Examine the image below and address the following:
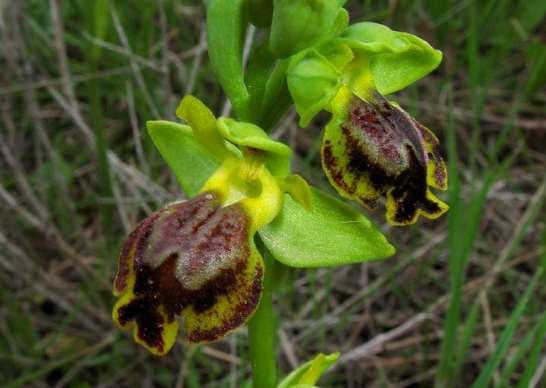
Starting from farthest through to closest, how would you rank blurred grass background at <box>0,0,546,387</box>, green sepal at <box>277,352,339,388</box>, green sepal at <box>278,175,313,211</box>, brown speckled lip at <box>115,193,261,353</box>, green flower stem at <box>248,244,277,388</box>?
blurred grass background at <box>0,0,546,387</box>
green sepal at <box>277,352,339,388</box>
green flower stem at <box>248,244,277,388</box>
green sepal at <box>278,175,313,211</box>
brown speckled lip at <box>115,193,261,353</box>

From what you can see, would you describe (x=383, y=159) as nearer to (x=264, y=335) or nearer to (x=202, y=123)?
(x=202, y=123)

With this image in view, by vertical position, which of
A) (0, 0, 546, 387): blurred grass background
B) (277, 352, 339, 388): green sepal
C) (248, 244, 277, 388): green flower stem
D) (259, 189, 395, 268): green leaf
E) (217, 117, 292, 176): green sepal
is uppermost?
(217, 117, 292, 176): green sepal

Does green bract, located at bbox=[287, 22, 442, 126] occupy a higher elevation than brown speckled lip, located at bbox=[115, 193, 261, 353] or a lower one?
higher

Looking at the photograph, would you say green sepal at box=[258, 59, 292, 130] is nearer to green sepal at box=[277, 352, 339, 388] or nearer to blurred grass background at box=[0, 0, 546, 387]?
green sepal at box=[277, 352, 339, 388]

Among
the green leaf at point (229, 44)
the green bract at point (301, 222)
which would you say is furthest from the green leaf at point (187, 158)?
the green leaf at point (229, 44)

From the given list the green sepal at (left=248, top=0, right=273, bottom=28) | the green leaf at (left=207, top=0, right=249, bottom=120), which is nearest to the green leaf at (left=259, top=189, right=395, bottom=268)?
the green leaf at (left=207, top=0, right=249, bottom=120)

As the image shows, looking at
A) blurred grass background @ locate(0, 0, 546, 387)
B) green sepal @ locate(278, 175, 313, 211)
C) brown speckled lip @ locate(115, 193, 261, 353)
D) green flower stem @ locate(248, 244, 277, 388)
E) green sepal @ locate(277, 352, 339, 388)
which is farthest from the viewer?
blurred grass background @ locate(0, 0, 546, 387)

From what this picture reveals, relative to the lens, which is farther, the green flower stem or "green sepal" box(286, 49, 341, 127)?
the green flower stem
